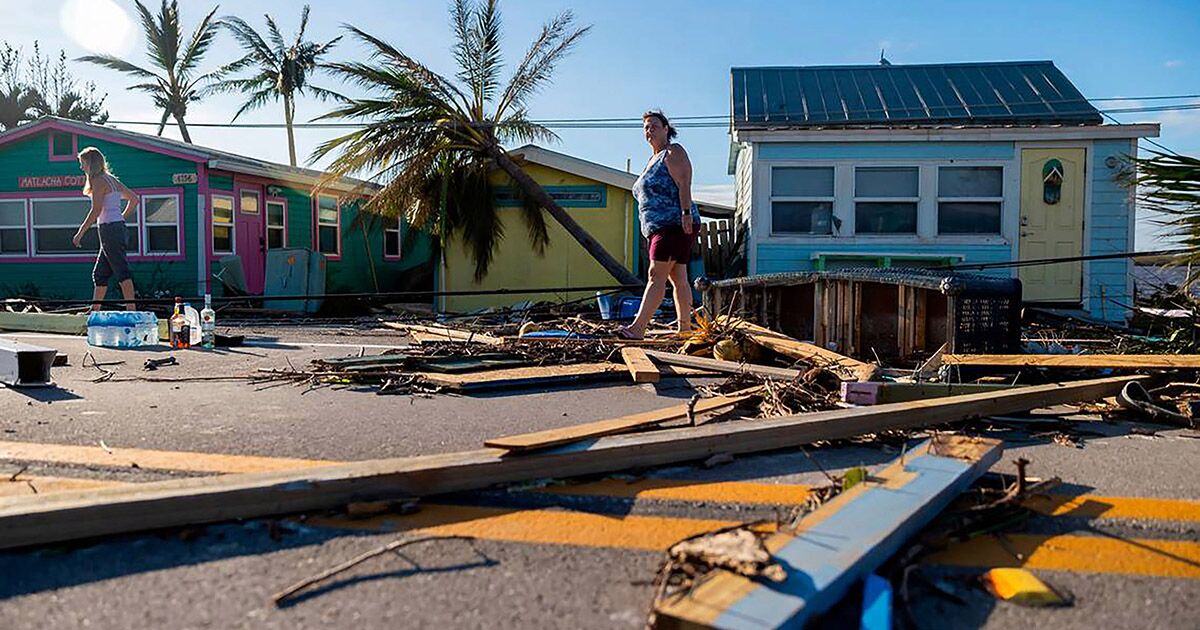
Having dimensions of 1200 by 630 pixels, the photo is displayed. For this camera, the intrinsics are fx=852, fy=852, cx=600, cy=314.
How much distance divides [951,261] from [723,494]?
499 inches

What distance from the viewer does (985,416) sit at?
372cm

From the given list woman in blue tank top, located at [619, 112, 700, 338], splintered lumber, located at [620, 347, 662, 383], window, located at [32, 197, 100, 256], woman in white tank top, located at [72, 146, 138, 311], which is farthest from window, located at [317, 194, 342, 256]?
splintered lumber, located at [620, 347, 662, 383]

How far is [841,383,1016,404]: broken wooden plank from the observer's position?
157 inches

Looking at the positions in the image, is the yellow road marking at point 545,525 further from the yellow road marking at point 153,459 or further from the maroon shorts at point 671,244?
the maroon shorts at point 671,244

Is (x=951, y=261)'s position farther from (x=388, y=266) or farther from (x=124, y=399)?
(x=388, y=266)

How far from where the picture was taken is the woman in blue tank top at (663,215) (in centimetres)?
664

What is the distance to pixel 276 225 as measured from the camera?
19.8 metres

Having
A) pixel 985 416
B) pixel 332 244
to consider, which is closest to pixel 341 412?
pixel 985 416

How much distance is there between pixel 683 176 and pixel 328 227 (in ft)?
54.4

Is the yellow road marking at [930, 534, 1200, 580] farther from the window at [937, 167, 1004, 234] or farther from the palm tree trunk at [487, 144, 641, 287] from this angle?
the palm tree trunk at [487, 144, 641, 287]

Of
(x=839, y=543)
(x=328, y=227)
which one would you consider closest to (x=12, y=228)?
(x=328, y=227)

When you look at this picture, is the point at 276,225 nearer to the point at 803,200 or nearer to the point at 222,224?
the point at 222,224

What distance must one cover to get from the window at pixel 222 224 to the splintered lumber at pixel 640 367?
48.7ft

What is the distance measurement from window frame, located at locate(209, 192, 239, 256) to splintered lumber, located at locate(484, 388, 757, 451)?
16.3m
